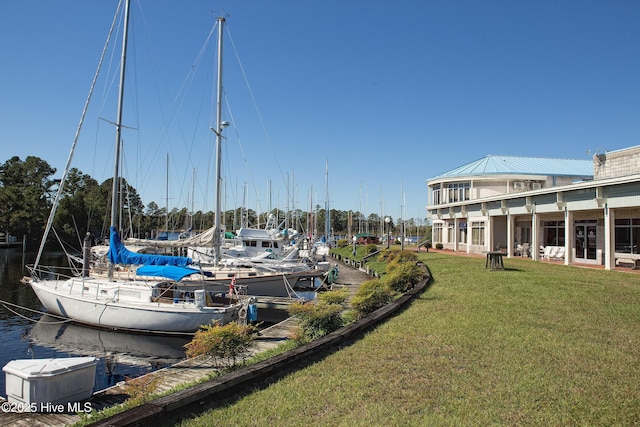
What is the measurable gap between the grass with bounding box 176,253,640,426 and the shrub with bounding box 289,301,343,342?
4.69 ft

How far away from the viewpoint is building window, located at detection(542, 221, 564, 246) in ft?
89.9

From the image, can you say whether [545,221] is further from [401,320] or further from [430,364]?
[430,364]

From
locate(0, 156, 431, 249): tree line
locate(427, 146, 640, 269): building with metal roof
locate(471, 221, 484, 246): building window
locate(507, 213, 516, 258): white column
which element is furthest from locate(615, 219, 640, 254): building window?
locate(0, 156, 431, 249): tree line

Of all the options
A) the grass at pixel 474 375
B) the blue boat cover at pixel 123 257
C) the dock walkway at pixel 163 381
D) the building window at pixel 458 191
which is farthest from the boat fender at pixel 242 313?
the building window at pixel 458 191

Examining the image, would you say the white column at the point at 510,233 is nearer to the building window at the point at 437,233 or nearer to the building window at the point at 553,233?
the building window at the point at 553,233

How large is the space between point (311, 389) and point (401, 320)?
454cm

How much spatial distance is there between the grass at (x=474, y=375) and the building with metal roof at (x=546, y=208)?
479 inches

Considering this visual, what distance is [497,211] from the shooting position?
31.0 m

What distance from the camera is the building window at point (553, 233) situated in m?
27.4

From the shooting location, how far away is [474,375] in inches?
235

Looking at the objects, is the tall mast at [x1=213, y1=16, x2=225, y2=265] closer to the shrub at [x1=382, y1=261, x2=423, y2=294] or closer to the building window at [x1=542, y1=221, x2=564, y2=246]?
the shrub at [x1=382, y1=261, x2=423, y2=294]

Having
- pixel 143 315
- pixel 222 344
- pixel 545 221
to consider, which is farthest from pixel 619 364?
pixel 545 221

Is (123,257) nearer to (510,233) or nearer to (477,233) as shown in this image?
(510,233)

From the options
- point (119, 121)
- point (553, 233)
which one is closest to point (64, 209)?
point (119, 121)
